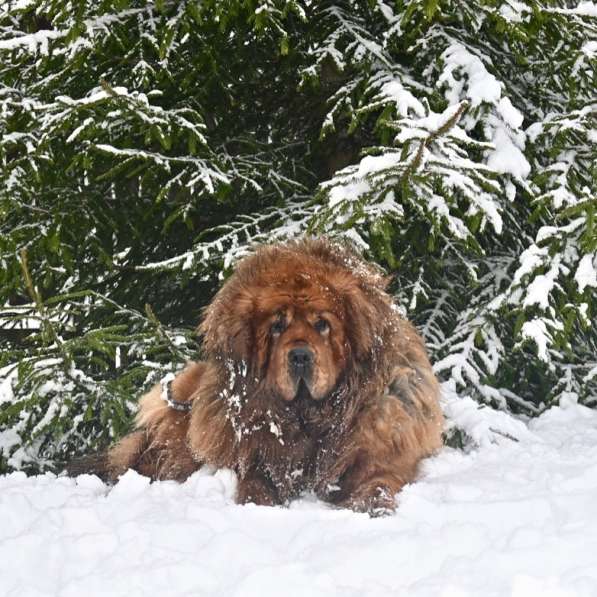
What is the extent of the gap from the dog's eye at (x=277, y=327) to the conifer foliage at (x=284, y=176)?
1.28 metres

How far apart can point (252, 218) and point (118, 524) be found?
3352 mm

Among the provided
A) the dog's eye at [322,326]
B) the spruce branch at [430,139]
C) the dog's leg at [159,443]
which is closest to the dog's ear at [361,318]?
the dog's eye at [322,326]

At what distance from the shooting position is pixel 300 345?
154 inches

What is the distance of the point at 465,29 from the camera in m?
6.32

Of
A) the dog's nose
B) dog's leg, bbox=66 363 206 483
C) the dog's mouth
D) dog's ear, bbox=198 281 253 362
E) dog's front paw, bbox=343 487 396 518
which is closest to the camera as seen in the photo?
dog's front paw, bbox=343 487 396 518

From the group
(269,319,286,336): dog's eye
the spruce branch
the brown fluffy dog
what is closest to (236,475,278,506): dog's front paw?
the brown fluffy dog

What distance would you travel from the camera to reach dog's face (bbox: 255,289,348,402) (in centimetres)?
397

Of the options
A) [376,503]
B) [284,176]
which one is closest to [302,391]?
[376,503]

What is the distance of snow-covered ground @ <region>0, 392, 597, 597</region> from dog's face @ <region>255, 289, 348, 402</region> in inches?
23.4

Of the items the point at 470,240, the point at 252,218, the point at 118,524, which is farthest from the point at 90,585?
the point at 252,218

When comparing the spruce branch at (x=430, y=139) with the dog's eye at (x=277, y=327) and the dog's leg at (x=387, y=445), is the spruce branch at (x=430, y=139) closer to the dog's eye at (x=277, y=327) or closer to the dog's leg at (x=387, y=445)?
the dog's leg at (x=387, y=445)

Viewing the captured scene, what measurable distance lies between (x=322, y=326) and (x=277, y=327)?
0.73 ft

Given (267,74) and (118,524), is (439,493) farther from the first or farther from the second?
(267,74)

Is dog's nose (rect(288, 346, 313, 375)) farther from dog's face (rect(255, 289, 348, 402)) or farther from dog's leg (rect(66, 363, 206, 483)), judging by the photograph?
dog's leg (rect(66, 363, 206, 483))
